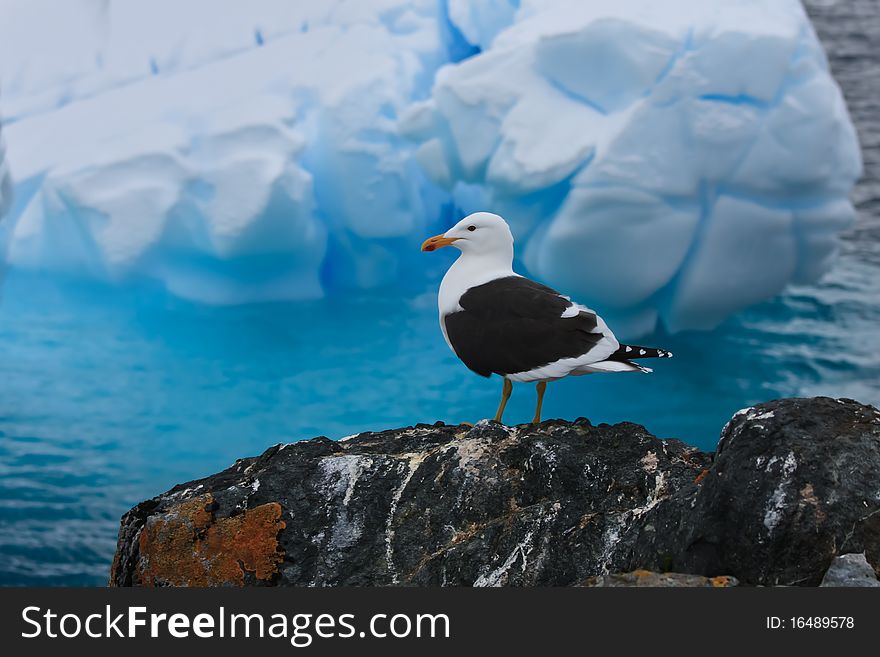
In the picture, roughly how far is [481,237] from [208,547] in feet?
4.15

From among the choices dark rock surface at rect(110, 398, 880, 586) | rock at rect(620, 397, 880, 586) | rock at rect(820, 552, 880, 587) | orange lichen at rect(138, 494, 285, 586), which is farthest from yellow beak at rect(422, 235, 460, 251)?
rock at rect(820, 552, 880, 587)

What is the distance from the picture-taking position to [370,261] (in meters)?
7.82

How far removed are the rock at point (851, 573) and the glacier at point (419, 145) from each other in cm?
470

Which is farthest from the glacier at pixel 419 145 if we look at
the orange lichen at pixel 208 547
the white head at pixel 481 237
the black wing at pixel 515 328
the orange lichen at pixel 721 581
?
the orange lichen at pixel 721 581

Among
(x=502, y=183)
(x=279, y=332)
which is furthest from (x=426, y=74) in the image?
(x=279, y=332)

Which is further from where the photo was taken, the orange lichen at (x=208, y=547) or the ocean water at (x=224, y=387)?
the ocean water at (x=224, y=387)

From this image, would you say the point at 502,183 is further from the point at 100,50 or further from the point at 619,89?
the point at 100,50

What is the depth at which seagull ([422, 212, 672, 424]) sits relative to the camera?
8.61ft

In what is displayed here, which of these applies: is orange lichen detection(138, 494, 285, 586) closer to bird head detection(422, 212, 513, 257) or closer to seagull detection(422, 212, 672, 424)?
seagull detection(422, 212, 672, 424)

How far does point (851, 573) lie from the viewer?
5.63 ft

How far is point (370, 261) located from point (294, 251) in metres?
0.73

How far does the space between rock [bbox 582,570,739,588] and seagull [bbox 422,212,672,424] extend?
80cm

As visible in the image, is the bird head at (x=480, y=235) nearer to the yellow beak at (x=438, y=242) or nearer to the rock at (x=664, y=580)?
the yellow beak at (x=438, y=242)

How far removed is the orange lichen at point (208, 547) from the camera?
2189 millimetres
